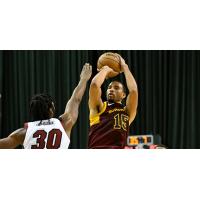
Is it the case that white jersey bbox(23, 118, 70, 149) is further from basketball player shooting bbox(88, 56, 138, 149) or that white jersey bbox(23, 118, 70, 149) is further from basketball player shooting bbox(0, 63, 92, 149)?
basketball player shooting bbox(88, 56, 138, 149)

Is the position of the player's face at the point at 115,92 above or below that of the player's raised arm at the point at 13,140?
above

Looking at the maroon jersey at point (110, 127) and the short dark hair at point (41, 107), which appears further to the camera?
Result: the maroon jersey at point (110, 127)

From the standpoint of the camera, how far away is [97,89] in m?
3.51

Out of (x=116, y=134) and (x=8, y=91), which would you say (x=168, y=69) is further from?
(x=116, y=134)

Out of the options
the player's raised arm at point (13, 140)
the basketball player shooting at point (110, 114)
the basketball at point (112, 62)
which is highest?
the basketball at point (112, 62)

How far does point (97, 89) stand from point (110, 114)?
0.27m


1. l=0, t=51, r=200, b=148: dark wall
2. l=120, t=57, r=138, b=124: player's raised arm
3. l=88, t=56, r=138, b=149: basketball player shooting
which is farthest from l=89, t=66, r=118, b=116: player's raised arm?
l=0, t=51, r=200, b=148: dark wall

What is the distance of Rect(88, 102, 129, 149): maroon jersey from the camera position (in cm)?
356

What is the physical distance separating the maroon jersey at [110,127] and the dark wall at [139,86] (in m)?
3.25

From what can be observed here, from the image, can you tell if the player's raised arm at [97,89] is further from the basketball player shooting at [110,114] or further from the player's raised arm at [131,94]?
the player's raised arm at [131,94]

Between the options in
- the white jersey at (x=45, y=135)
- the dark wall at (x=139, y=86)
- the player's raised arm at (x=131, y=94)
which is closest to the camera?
the white jersey at (x=45, y=135)

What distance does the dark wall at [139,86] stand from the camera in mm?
7000

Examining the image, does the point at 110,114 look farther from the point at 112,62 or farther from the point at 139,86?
the point at 139,86

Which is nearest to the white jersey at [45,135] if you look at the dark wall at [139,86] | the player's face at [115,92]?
the player's face at [115,92]
